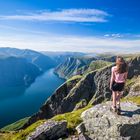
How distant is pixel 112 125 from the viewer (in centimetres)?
2659

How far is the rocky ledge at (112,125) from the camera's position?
26.1 m

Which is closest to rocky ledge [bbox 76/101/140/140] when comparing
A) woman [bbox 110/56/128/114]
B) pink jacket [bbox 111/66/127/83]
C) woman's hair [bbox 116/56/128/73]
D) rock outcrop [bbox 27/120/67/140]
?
woman [bbox 110/56/128/114]

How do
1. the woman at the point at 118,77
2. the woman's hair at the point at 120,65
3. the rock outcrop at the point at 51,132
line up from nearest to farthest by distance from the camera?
the woman's hair at the point at 120,65 → the woman at the point at 118,77 → the rock outcrop at the point at 51,132

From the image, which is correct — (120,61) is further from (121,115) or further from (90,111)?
(90,111)

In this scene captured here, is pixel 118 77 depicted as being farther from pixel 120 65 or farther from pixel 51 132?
pixel 51 132

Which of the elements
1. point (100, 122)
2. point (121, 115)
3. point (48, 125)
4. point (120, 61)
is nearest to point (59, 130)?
point (48, 125)

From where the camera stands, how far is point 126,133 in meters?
26.2

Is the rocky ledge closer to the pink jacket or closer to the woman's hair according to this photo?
the pink jacket

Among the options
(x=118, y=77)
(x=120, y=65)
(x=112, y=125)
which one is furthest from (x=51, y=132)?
(x=120, y=65)

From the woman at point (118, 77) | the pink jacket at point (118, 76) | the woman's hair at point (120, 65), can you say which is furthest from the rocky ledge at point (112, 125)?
the woman's hair at point (120, 65)

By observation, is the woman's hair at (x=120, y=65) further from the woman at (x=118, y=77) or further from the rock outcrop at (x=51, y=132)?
the rock outcrop at (x=51, y=132)

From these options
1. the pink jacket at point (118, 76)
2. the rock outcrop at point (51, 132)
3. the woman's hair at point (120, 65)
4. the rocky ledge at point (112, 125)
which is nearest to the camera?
the rocky ledge at point (112, 125)

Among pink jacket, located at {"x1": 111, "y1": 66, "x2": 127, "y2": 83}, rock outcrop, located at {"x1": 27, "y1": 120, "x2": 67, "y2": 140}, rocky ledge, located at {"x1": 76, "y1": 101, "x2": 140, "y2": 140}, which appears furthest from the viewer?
rock outcrop, located at {"x1": 27, "y1": 120, "x2": 67, "y2": 140}

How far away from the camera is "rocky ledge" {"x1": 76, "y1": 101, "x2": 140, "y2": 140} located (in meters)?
26.1
